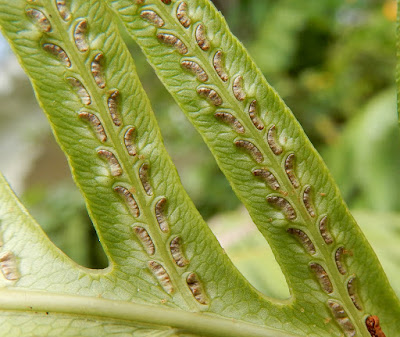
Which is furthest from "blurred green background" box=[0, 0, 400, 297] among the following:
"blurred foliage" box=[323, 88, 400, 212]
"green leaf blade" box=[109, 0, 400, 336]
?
"green leaf blade" box=[109, 0, 400, 336]

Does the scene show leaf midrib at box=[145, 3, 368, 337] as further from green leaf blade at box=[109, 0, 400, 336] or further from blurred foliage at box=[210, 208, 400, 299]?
blurred foliage at box=[210, 208, 400, 299]

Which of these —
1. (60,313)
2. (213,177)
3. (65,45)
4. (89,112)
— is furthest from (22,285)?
(213,177)

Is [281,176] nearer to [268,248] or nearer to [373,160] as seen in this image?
[268,248]

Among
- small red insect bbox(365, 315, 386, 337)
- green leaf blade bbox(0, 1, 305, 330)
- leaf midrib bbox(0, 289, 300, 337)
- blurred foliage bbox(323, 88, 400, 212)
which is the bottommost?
blurred foliage bbox(323, 88, 400, 212)

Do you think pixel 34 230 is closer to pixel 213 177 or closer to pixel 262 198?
pixel 262 198

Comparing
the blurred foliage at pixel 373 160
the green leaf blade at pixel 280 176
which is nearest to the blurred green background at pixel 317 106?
the blurred foliage at pixel 373 160
